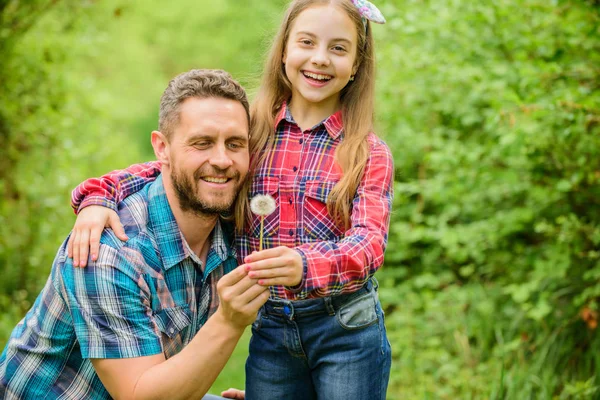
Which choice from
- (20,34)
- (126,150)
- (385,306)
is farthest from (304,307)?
(126,150)

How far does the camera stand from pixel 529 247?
16.7 feet

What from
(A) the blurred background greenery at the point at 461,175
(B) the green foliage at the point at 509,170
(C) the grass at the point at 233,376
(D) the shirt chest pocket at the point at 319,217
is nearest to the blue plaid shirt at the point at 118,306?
(D) the shirt chest pocket at the point at 319,217

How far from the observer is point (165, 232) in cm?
257

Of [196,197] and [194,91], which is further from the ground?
[194,91]

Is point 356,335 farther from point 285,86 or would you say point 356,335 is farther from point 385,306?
point 385,306

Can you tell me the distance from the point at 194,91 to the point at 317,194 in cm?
62

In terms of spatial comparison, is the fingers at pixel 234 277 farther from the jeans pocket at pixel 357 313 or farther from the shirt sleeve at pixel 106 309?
the jeans pocket at pixel 357 313

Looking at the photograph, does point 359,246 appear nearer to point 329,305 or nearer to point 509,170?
point 329,305

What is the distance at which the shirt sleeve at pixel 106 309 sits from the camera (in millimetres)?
2307

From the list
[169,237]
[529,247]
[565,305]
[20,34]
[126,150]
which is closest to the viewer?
[169,237]

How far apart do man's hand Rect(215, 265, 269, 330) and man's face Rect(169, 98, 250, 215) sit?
466 millimetres

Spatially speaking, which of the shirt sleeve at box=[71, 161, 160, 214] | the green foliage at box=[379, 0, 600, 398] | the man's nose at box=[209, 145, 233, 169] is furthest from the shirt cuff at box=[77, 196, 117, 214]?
the green foliage at box=[379, 0, 600, 398]

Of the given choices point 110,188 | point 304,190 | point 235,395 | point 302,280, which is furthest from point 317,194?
point 235,395

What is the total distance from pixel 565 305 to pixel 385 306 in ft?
5.98
